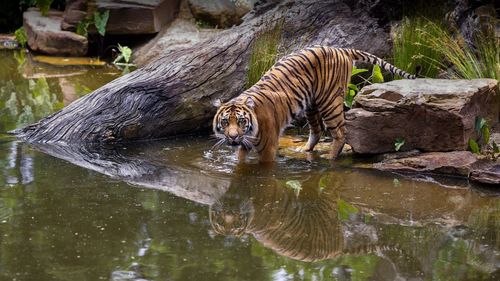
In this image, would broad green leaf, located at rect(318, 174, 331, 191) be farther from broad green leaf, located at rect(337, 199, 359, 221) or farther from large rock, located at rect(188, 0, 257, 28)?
large rock, located at rect(188, 0, 257, 28)

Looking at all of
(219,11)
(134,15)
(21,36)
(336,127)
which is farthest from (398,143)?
(21,36)

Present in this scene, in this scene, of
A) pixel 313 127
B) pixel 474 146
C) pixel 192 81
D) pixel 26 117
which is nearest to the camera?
pixel 474 146

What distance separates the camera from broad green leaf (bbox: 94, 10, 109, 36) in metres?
12.1

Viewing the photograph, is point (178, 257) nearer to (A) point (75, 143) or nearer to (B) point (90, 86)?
(A) point (75, 143)

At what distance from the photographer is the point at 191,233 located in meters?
4.76

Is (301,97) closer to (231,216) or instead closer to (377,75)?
(377,75)

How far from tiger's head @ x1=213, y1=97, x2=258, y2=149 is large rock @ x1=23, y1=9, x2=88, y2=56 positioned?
21.5ft

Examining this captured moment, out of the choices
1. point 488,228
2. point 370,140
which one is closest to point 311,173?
point 370,140

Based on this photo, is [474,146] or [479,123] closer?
[474,146]

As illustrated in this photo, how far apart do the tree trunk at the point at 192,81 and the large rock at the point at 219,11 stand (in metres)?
3.58

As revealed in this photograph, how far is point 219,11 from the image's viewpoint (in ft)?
40.2

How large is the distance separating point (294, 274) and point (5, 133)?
416 centimetres

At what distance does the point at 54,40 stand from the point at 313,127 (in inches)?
258

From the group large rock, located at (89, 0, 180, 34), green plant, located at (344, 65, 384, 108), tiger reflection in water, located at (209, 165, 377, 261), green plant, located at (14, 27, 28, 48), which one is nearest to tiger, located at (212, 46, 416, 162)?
green plant, located at (344, 65, 384, 108)
